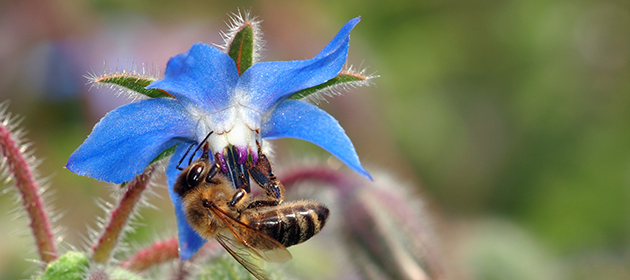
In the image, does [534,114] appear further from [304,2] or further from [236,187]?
[236,187]

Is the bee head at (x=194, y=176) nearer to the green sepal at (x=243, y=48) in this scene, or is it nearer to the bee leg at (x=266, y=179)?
the bee leg at (x=266, y=179)

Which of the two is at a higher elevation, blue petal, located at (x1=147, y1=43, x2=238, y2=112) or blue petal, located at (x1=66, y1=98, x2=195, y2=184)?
blue petal, located at (x1=147, y1=43, x2=238, y2=112)

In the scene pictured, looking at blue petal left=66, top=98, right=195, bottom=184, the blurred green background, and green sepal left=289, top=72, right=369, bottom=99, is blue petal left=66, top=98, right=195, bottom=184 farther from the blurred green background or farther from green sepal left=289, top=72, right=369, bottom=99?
the blurred green background

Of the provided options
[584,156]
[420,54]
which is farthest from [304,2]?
[584,156]

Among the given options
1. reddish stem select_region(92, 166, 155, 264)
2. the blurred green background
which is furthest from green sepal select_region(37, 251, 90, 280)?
the blurred green background

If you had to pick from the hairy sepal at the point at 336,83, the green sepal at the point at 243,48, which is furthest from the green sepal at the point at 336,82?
the green sepal at the point at 243,48

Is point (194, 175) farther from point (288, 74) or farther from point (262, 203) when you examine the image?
point (288, 74)

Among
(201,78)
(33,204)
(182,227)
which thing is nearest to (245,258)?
(182,227)
